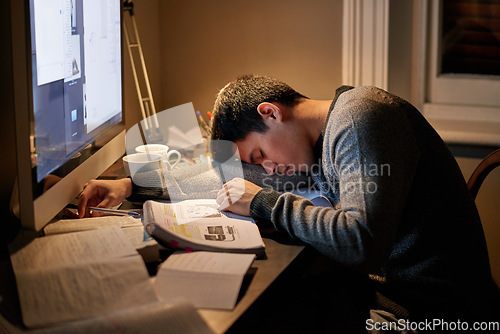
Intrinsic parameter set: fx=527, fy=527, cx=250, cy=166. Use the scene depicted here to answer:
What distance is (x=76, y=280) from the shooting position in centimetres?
78

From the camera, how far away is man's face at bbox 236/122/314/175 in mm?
1327

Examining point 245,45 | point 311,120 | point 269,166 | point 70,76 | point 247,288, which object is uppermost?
point 245,45

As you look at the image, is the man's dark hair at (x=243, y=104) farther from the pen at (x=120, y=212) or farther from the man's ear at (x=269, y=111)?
the pen at (x=120, y=212)

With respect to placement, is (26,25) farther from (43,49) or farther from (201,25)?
(201,25)

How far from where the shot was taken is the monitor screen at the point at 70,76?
33.6 inches

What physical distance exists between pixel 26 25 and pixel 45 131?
0.59 ft

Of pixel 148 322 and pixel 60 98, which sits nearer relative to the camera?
pixel 148 322

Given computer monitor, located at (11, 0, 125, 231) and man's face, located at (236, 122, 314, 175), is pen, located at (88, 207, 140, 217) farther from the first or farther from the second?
man's face, located at (236, 122, 314, 175)

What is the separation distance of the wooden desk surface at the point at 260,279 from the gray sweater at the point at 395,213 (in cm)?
5

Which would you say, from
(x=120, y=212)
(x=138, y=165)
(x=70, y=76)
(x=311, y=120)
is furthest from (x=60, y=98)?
(x=311, y=120)

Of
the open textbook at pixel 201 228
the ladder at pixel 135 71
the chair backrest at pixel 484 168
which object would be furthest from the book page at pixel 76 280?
the chair backrest at pixel 484 168

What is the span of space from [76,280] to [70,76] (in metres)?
0.42

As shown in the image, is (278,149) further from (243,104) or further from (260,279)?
(260,279)

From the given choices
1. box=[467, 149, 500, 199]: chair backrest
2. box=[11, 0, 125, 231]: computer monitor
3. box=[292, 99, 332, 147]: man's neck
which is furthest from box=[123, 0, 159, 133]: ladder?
box=[467, 149, 500, 199]: chair backrest
